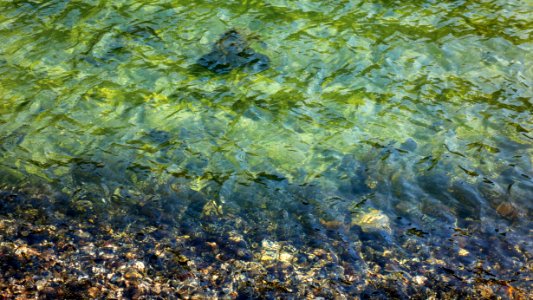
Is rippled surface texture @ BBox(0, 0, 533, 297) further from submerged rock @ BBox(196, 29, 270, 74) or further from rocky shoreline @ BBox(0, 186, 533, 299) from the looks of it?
submerged rock @ BBox(196, 29, 270, 74)

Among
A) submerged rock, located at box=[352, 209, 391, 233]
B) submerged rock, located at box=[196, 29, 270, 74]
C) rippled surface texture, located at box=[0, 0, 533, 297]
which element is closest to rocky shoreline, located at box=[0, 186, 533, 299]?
rippled surface texture, located at box=[0, 0, 533, 297]

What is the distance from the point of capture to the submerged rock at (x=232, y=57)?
10.0 metres

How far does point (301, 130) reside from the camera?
28.5 ft

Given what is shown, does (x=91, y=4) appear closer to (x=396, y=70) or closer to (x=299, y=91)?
(x=299, y=91)

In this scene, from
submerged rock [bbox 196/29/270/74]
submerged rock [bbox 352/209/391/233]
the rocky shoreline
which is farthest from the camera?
submerged rock [bbox 196/29/270/74]

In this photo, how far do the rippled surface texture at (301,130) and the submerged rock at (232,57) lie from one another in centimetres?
19

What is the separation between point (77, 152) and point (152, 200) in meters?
1.73

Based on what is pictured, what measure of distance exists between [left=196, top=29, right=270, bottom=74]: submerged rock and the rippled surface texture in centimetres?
19

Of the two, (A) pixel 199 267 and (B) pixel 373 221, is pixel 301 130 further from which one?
(A) pixel 199 267

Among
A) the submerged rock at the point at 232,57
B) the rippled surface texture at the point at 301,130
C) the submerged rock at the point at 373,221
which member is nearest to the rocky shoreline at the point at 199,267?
the rippled surface texture at the point at 301,130

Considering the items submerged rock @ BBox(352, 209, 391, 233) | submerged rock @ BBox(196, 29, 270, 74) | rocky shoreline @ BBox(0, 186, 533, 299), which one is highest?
submerged rock @ BBox(196, 29, 270, 74)

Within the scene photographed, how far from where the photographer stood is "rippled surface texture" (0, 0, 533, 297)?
6.82 meters

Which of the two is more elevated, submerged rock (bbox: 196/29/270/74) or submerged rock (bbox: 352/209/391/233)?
submerged rock (bbox: 196/29/270/74)

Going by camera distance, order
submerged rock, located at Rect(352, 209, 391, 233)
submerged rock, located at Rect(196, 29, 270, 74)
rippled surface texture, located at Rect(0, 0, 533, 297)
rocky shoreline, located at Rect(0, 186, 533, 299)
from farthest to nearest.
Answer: submerged rock, located at Rect(196, 29, 270, 74), submerged rock, located at Rect(352, 209, 391, 233), rippled surface texture, located at Rect(0, 0, 533, 297), rocky shoreline, located at Rect(0, 186, 533, 299)
